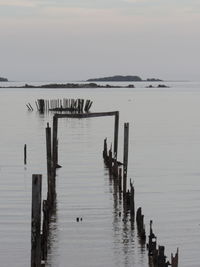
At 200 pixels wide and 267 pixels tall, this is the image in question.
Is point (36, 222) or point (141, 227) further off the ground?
point (36, 222)

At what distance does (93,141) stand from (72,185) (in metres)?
22.2

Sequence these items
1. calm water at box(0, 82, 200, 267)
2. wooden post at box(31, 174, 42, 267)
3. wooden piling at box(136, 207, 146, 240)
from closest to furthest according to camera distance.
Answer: wooden post at box(31, 174, 42, 267), calm water at box(0, 82, 200, 267), wooden piling at box(136, 207, 146, 240)

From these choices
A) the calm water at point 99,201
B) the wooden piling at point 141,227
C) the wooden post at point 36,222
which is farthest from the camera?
the wooden piling at point 141,227

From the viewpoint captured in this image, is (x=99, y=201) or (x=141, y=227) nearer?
(x=141, y=227)

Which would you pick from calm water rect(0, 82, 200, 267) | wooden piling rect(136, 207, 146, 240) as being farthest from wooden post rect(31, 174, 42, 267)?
wooden piling rect(136, 207, 146, 240)

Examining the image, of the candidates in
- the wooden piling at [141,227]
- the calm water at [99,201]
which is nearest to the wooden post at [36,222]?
the calm water at [99,201]

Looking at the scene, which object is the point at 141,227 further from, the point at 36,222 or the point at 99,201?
the point at 99,201

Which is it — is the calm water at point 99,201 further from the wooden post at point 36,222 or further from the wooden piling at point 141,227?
the wooden post at point 36,222

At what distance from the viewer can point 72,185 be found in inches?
1217

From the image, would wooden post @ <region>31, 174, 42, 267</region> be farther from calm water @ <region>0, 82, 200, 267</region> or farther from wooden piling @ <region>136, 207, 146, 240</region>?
wooden piling @ <region>136, 207, 146, 240</region>

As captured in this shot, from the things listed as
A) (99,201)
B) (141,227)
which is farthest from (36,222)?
(99,201)

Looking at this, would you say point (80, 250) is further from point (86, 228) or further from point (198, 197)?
point (198, 197)

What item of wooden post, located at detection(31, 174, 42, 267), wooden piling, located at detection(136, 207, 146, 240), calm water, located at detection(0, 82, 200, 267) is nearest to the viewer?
wooden post, located at detection(31, 174, 42, 267)

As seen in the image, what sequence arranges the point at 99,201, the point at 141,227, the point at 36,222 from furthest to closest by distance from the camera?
the point at 99,201 < the point at 141,227 < the point at 36,222
